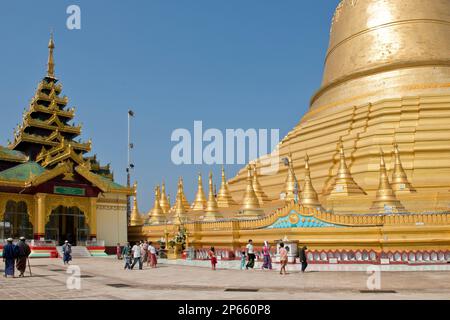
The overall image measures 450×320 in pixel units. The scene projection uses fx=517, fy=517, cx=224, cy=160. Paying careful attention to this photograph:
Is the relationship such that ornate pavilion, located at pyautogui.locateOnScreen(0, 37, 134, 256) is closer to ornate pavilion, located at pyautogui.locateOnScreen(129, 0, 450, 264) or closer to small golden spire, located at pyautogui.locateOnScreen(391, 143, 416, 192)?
ornate pavilion, located at pyautogui.locateOnScreen(129, 0, 450, 264)

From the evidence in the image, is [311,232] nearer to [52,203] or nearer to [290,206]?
[290,206]

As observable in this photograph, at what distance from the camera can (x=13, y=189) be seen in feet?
98.7

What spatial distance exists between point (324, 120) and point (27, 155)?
20.1m

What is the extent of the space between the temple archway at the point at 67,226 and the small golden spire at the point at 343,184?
1708cm

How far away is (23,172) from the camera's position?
31516mm

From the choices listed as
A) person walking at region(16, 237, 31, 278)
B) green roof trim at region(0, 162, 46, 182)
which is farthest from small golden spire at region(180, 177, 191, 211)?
person walking at region(16, 237, 31, 278)

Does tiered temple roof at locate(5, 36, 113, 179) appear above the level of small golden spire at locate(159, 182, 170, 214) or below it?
above

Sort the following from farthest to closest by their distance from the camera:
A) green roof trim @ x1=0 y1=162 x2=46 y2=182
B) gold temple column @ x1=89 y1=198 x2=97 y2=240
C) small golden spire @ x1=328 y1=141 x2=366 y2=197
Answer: gold temple column @ x1=89 y1=198 x2=97 y2=240 < green roof trim @ x1=0 y1=162 x2=46 y2=182 < small golden spire @ x1=328 y1=141 x2=366 y2=197

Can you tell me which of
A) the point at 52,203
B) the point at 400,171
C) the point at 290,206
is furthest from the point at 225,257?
the point at 52,203

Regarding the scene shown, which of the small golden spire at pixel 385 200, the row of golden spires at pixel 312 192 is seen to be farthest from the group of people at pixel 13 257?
the small golden spire at pixel 385 200

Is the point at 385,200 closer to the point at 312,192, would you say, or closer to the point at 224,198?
the point at 312,192

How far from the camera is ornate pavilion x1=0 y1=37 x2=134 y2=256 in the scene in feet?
100

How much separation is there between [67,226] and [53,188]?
4.36m

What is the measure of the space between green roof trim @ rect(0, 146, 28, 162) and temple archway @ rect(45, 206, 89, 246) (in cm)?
419
